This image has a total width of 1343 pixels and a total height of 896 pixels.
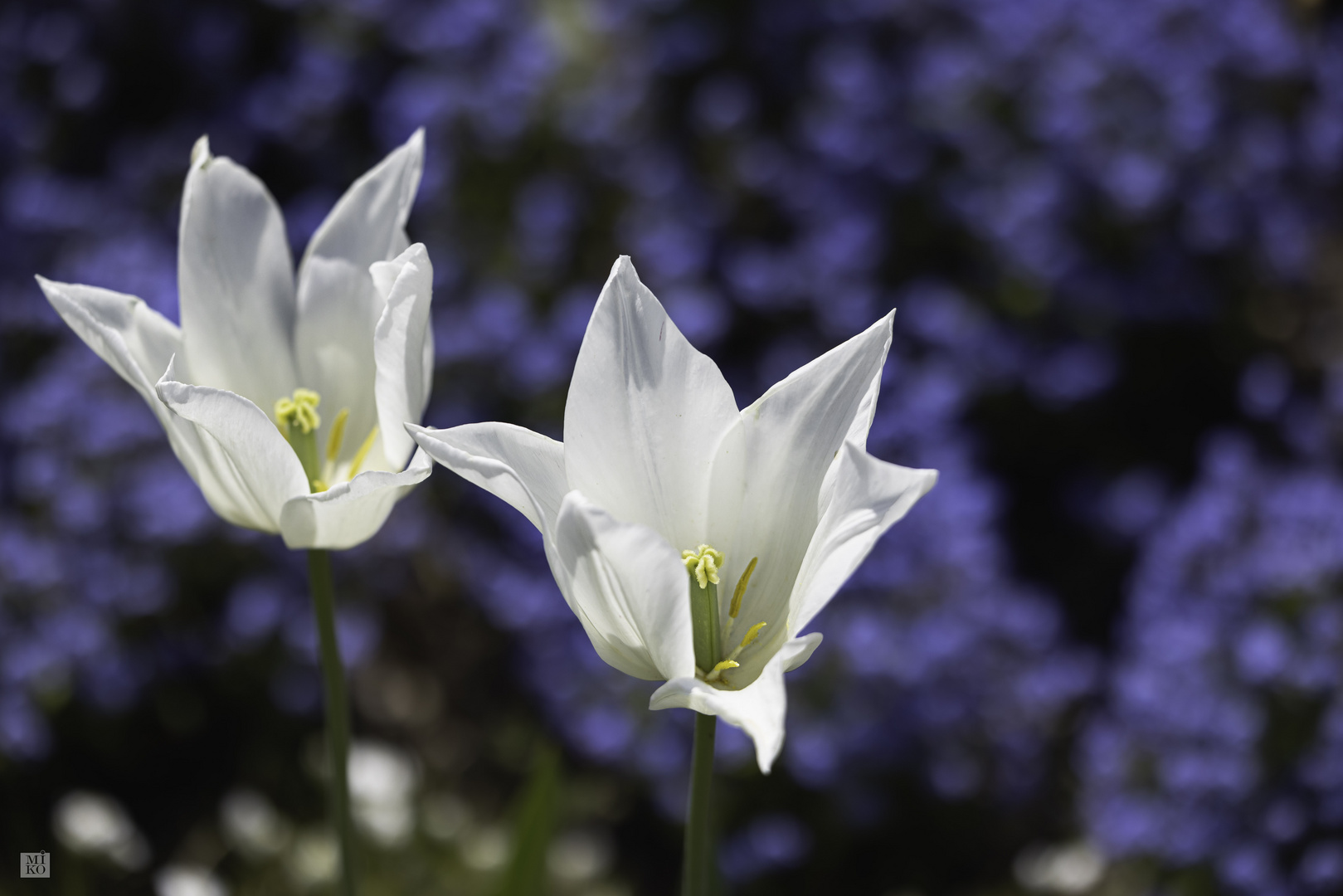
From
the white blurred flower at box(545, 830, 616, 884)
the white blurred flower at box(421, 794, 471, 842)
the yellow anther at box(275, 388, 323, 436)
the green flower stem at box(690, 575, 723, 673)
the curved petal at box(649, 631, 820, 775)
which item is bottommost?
the white blurred flower at box(545, 830, 616, 884)

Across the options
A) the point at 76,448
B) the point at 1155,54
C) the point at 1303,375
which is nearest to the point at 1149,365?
the point at 1303,375

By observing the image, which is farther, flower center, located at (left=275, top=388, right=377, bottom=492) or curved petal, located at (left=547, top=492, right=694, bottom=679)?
flower center, located at (left=275, top=388, right=377, bottom=492)

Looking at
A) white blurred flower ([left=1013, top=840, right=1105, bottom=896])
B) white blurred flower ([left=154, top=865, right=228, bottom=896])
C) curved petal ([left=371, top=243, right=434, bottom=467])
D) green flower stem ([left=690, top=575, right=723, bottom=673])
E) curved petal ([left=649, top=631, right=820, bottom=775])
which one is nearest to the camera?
curved petal ([left=649, top=631, right=820, bottom=775])

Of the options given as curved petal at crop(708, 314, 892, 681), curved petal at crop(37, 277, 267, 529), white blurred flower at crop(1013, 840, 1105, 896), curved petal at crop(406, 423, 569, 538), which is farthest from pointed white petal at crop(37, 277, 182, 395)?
white blurred flower at crop(1013, 840, 1105, 896)

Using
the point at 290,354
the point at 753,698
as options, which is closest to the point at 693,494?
the point at 753,698

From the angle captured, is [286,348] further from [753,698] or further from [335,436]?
[753,698]

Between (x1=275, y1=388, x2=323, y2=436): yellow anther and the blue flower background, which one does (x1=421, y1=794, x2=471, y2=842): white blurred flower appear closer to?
the blue flower background

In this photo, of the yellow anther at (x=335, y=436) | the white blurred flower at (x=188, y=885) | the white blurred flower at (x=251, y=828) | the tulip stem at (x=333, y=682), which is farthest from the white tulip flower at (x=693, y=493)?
the white blurred flower at (x=251, y=828)

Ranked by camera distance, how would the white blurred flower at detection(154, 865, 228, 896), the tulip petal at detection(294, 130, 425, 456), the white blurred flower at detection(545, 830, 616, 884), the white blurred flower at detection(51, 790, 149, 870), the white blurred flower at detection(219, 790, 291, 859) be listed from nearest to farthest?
the tulip petal at detection(294, 130, 425, 456), the white blurred flower at detection(154, 865, 228, 896), the white blurred flower at detection(51, 790, 149, 870), the white blurred flower at detection(219, 790, 291, 859), the white blurred flower at detection(545, 830, 616, 884)
